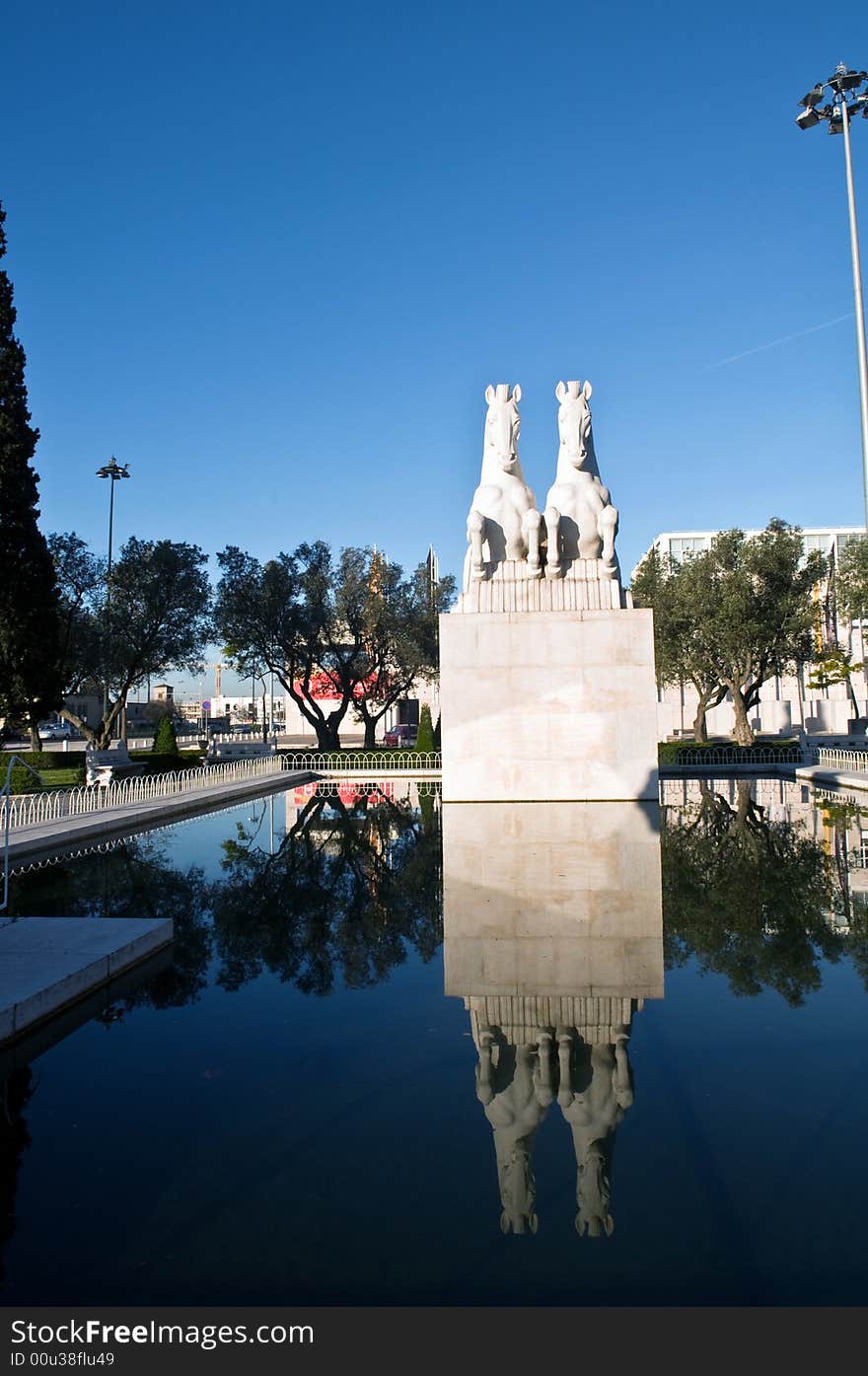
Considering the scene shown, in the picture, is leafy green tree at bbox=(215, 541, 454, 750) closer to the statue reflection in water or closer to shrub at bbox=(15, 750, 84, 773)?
shrub at bbox=(15, 750, 84, 773)

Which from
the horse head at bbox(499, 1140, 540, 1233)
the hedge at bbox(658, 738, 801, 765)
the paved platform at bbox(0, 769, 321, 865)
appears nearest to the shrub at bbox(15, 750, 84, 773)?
the paved platform at bbox(0, 769, 321, 865)

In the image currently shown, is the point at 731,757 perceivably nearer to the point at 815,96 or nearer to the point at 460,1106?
the point at 815,96

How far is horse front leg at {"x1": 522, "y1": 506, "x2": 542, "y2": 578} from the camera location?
15.9 m

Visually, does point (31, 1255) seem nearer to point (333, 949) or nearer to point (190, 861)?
point (333, 949)

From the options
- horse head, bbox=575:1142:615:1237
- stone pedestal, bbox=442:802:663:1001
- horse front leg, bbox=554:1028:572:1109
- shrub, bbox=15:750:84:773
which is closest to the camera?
horse head, bbox=575:1142:615:1237

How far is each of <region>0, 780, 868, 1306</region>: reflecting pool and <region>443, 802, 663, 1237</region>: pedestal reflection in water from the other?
23mm

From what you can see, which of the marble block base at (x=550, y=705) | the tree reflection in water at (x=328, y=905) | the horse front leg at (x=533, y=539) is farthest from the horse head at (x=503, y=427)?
the tree reflection in water at (x=328, y=905)

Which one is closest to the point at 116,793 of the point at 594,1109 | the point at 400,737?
the point at 594,1109

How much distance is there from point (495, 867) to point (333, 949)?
3.23 m

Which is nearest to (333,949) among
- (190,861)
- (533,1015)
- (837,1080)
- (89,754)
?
(533,1015)

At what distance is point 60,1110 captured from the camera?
4012 millimetres

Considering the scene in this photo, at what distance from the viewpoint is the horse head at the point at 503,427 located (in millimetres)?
17141

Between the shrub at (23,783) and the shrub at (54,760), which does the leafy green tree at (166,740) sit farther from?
the shrub at (23,783)

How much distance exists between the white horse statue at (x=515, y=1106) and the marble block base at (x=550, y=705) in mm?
11090
